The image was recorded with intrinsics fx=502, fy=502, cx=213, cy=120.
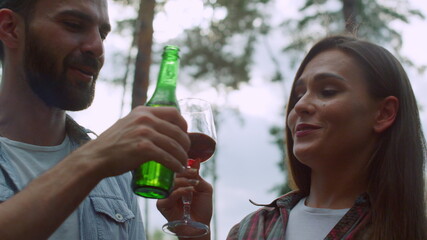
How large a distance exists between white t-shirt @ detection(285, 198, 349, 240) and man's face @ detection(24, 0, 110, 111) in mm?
1335

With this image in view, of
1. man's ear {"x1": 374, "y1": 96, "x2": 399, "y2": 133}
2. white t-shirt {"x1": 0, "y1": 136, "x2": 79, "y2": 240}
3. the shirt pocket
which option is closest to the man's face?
white t-shirt {"x1": 0, "y1": 136, "x2": 79, "y2": 240}

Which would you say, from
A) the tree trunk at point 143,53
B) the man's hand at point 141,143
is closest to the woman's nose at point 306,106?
the man's hand at point 141,143

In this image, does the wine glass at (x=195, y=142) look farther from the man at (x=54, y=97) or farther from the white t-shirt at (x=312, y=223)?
the white t-shirt at (x=312, y=223)

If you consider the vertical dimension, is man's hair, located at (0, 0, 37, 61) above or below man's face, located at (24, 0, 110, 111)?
above

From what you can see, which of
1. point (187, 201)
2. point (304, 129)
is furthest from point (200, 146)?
point (304, 129)

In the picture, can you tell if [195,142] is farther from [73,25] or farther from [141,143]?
[73,25]

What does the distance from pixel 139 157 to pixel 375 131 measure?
172 centimetres

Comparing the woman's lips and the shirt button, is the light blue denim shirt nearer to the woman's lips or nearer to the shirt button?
the shirt button

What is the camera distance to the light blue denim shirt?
2438 millimetres

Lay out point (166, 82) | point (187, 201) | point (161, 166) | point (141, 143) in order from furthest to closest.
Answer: point (187, 201)
point (166, 82)
point (161, 166)
point (141, 143)

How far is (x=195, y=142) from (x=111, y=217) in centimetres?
64

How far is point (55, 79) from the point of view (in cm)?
265

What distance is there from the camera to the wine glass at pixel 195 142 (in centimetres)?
238

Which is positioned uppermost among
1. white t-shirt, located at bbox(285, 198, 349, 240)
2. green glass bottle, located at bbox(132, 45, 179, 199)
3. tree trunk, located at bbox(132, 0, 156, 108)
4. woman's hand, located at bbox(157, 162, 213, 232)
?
tree trunk, located at bbox(132, 0, 156, 108)
